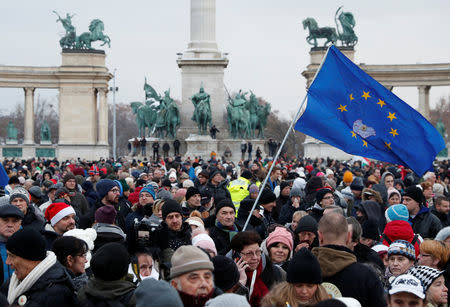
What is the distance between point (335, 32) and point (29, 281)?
6590 cm

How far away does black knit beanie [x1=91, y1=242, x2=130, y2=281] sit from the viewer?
5.51 m

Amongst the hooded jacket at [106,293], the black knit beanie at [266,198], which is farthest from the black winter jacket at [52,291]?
the black knit beanie at [266,198]

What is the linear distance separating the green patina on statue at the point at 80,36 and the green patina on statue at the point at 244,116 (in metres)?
20.4

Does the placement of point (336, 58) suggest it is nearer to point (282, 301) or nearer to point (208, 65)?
point (282, 301)

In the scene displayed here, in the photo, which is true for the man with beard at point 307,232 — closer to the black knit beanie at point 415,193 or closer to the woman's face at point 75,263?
the woman's face at point 75,263

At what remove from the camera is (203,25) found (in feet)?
176

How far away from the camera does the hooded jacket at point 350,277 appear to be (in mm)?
5730

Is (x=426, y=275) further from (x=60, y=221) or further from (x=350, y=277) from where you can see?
(x=60, y=221)

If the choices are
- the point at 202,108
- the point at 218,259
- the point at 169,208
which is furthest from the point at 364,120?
the point at 202,108

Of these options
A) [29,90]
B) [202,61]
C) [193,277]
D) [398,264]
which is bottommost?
[398,264]

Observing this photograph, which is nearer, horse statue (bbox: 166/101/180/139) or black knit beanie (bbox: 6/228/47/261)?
black knit beanie (bbox: 6/228/47/261)

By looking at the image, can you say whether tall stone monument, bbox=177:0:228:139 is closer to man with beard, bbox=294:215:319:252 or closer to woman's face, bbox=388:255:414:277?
man with beard, bbox=294:215:319:252

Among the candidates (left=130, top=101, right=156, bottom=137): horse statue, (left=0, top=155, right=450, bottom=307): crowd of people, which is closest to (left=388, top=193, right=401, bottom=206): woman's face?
(left=0, top=155, right=450, bottom=307): crowd of people

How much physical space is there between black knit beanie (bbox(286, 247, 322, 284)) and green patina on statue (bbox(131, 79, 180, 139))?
4857cm
